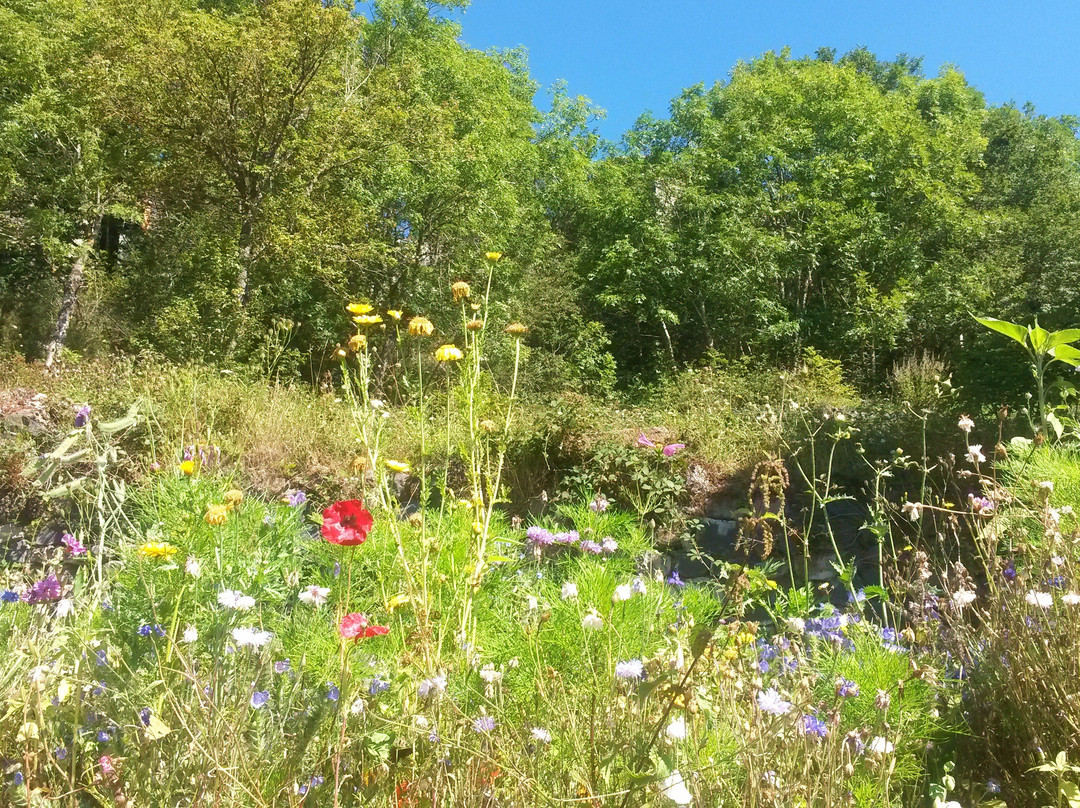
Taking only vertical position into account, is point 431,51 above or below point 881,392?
above

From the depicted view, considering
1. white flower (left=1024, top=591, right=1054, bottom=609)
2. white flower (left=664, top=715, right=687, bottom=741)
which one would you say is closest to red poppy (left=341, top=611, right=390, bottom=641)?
white flower (left=664, top=715, right=687, bottom=741)

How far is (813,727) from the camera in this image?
113 cm

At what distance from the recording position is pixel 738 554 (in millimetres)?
4547

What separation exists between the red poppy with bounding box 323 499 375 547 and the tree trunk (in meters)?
11.7

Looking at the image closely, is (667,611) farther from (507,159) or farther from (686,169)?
(686,169)

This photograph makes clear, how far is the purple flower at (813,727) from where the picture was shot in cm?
111

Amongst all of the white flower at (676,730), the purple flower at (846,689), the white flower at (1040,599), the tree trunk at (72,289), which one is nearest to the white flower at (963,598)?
the white flower at (1040,599)

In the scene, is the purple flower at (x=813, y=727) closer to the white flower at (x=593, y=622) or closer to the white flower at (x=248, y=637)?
the white flower at (x=593, y=622)

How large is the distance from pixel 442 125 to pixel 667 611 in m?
10.8

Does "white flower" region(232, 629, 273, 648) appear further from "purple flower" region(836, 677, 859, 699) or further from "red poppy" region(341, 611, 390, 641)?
"purple flower" region(836, 677, 859, 699)

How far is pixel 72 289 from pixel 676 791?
1300 centimetres

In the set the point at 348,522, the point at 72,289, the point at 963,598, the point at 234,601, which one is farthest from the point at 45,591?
the point at 72,289

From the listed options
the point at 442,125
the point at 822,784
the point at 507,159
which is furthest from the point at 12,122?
the point at 822,784

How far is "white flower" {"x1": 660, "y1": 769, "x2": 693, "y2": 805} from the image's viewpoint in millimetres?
881
